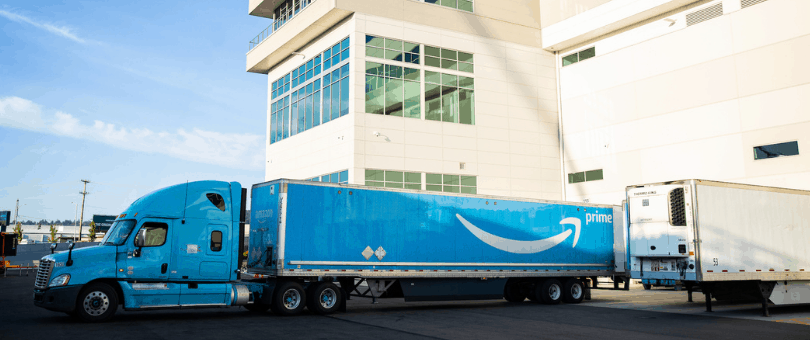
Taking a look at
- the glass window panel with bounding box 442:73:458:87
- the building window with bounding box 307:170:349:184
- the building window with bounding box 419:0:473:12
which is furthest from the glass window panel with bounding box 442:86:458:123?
the building window with bounding box 307:170:349:184

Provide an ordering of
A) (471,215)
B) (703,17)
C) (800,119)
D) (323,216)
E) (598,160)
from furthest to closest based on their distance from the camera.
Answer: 1. (598,160)
2. (703,17)
3. (800,119)
4. (471,215)
5. (323,216)

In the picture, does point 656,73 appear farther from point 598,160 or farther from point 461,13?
point 461,13

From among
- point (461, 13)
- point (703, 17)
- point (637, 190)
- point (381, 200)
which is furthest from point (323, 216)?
point (703, 17)

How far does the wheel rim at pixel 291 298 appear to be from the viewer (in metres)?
16.0

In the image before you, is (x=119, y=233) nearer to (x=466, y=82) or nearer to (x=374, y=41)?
(x=374, y=41)

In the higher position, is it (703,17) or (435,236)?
(703,17)

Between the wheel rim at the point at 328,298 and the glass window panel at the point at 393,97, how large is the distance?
18.2 m

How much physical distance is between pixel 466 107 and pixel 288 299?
871 inches

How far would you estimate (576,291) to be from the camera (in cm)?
2120

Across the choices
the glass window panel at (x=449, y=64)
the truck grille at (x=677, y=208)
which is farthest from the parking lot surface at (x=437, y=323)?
the glass window panel at (x=449, y=64)

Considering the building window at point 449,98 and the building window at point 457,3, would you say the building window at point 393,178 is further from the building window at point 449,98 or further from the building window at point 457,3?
the building window at point 457,3

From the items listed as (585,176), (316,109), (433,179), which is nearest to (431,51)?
(433,179)

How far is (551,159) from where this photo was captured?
127 ft

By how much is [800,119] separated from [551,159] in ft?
45.8
